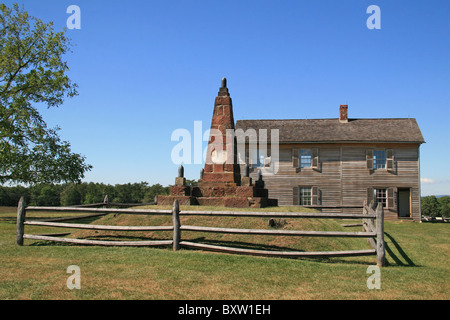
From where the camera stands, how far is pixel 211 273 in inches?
245

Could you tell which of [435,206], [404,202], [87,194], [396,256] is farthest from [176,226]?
[435,206]

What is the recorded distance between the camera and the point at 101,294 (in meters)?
5.05

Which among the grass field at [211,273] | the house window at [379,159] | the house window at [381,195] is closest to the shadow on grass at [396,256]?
the grass field at [211,273]

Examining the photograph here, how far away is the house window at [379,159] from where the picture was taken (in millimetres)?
23781

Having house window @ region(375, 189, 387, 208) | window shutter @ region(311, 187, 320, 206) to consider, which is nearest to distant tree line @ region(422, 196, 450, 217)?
house window @ region(375, 189, 387, 208)

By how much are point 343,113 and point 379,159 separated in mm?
4373

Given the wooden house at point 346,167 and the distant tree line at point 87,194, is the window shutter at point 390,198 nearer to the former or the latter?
the wooden house at point 346,167

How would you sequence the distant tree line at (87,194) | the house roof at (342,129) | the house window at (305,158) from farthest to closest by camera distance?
the distant tree line at (87,194)
the house window at (305,158)
the house roof at (342,129)

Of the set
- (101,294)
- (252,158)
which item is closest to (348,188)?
(252,158)

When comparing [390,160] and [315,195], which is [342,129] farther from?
[315,195]

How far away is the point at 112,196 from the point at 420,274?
104ft

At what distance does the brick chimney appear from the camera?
85.4ft

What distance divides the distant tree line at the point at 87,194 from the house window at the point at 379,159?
17.9 m
